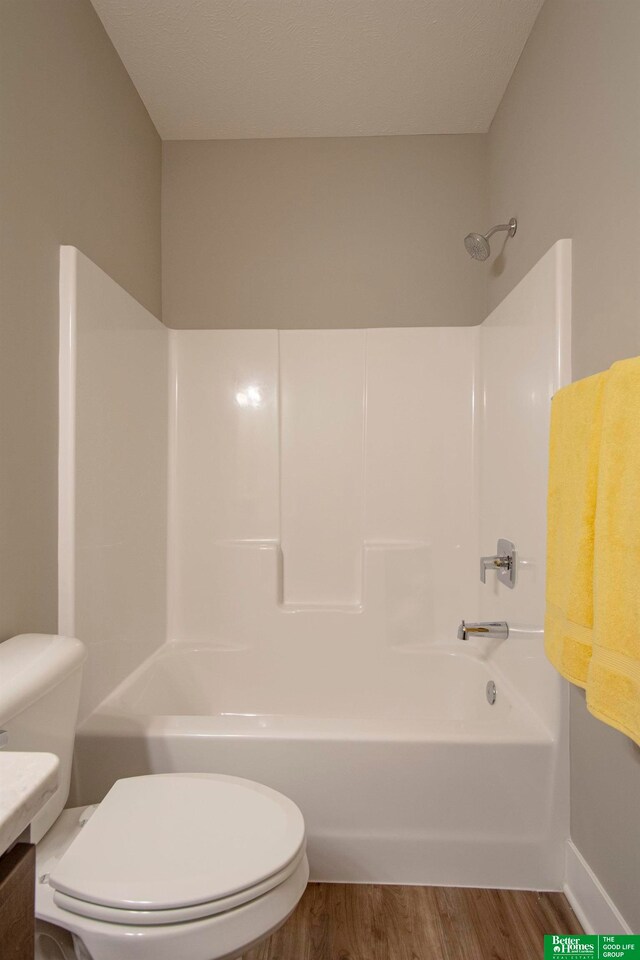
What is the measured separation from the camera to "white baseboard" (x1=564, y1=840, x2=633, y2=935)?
137 cm

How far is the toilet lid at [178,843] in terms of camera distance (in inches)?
40.3

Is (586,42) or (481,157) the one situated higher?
(481,157)

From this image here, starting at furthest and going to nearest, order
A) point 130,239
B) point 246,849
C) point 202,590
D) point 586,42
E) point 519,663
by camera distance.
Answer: point 202,590
point 130,239
point 519,663
point 586,42
point 246,849

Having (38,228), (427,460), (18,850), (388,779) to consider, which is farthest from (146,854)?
(427,460)

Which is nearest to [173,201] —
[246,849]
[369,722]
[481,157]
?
[481,157]

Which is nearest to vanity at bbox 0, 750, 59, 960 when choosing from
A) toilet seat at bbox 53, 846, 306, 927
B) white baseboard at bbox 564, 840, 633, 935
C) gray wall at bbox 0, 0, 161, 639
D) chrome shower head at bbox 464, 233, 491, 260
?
toilet seat at bbox 53, 846, 306, 927

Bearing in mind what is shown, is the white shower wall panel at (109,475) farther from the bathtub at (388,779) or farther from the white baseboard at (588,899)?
the white baseboard at (588,899)

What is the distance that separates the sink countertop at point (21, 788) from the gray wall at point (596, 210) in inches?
46.7

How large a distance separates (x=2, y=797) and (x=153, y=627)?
1851 mm

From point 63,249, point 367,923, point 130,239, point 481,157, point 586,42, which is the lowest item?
point 367,923

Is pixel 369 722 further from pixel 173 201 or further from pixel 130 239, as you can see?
pixel 173 201

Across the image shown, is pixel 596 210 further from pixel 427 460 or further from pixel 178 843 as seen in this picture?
pixel 178 843

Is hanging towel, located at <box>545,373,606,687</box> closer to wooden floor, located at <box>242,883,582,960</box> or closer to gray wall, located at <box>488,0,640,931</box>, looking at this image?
gray wall, located at <box>488,0,640,931</box>

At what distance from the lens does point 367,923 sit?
155 cm
